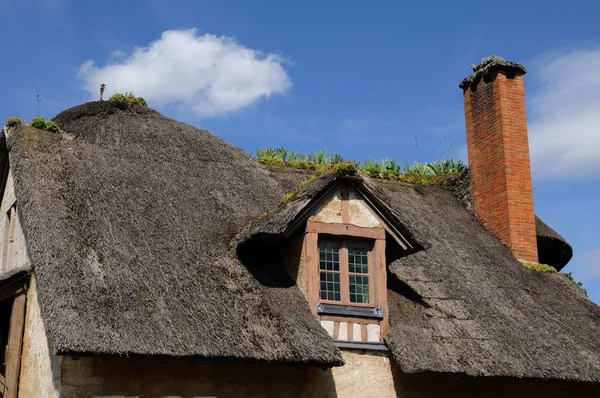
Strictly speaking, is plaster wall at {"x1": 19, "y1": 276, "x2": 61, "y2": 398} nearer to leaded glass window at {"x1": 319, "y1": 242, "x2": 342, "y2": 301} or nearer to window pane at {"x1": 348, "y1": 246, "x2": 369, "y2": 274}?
leaded glass window at {"x1": 319, "y1": 242, "x2": 342, "y2": 301}

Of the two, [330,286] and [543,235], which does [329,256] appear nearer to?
[330,286]

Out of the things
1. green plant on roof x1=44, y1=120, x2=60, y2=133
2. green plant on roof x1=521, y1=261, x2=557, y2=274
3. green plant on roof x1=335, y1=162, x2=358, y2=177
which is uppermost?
green plant on roof x1=44, y1=120, x2=60, y2=133

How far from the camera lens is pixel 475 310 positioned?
1448 cm

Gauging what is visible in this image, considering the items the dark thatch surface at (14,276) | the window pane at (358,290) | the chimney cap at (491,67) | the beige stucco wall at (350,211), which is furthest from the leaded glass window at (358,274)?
the chimney cap at (491,67)

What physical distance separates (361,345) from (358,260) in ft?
4.68

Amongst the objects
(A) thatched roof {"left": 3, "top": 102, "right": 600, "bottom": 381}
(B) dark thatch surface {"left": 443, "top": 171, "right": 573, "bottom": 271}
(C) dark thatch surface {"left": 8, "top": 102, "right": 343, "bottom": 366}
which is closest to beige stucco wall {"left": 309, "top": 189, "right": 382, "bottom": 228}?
(A) thatched roof {"left": 3, "top": 102, "right": 600, "bottom": 381}

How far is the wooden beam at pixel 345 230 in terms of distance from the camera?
13.5m

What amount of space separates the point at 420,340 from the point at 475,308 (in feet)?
6.04

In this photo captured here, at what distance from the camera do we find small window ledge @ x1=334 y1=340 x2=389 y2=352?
42.5 ft

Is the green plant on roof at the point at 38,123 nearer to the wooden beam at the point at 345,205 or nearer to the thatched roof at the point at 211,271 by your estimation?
the thatched roof at the point at 211,271

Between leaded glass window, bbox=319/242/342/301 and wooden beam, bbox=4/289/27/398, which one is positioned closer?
wooden beam, bbox=4/289/27/398

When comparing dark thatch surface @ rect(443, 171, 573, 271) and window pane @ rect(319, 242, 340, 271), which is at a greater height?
dark thatch surface @ rect(443, 171, 573, 271)

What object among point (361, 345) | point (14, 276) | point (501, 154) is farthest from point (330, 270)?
point (501, 154)

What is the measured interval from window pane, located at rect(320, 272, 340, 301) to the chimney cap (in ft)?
26.8
